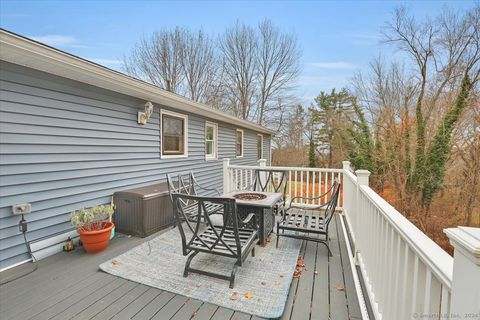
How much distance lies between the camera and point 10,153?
8.62ft

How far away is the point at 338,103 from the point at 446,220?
1229cm

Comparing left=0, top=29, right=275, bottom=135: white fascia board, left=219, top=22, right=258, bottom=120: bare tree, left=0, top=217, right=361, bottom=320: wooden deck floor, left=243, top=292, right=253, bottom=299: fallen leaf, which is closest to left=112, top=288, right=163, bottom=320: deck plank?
left=0, top=217, right=361, bottom=320: wooden deck floor

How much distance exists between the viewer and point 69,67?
281cm

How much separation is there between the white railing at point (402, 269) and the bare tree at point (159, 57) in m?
13.7

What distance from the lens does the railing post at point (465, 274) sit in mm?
641

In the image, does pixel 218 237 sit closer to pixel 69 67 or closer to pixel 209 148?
pixel 69 67

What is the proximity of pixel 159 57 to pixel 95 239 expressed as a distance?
13408mm

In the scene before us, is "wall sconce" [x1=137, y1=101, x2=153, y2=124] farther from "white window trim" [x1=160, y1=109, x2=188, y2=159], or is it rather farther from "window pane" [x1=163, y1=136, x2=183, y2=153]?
"window pane" [x1=163, y1=136, x2=183, y2=153]

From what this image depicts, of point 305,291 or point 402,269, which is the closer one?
point 402,269

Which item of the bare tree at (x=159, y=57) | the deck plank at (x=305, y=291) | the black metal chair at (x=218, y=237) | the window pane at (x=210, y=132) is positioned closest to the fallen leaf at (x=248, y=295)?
the black metal chair at (x=218, y=237)

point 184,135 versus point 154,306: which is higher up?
point 184,135

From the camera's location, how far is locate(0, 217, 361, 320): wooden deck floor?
193 cm

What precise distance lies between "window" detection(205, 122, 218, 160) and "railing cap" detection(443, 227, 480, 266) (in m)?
6.47

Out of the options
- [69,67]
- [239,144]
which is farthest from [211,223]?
[239,144]
